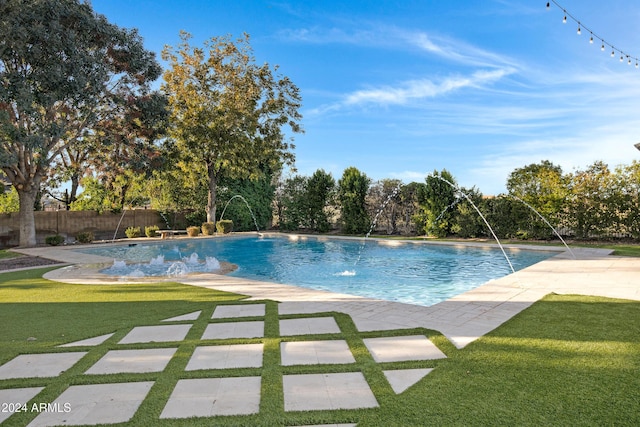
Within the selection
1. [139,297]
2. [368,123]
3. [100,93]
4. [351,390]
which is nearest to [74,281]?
[139,297]

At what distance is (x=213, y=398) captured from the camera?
274 centimetres

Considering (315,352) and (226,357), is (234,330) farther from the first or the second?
(315,352)

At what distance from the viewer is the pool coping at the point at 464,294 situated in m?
4.45

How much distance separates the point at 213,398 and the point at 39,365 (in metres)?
1.80

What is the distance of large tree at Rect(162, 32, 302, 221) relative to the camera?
63.2 ft

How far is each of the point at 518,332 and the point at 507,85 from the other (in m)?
12.0

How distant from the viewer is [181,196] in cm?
2116

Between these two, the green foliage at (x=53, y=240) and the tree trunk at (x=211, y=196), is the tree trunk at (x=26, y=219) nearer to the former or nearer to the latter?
the green foliage at (x=53, y=240)

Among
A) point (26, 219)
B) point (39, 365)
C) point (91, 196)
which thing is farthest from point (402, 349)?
point (91, 196)

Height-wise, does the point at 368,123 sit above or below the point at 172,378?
above

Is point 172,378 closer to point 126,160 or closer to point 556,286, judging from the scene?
point 556,286

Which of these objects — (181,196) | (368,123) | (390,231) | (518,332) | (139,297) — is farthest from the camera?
(181,196)

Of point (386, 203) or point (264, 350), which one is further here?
point (386, 203)

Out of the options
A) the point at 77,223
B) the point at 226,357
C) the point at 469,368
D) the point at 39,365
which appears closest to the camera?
the point at 469,368
